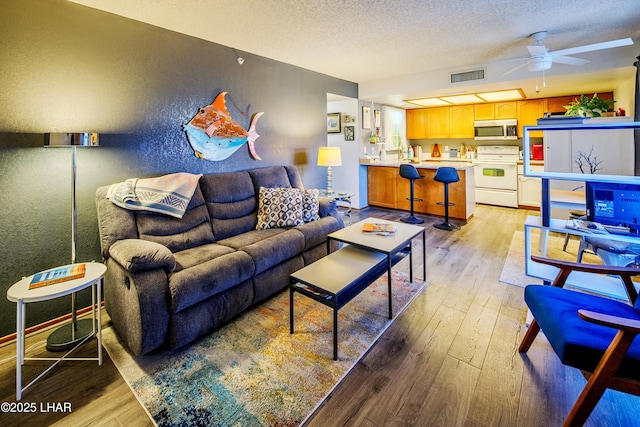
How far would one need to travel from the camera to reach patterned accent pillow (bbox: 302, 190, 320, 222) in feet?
11.3

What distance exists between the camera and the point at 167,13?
2.60 m

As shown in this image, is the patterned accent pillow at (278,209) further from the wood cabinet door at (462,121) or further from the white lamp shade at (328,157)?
the wood cabinet door at (462,121)

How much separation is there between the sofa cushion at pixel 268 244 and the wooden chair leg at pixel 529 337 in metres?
1.89

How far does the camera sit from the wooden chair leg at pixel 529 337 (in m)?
1.91

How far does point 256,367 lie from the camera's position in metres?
1.91

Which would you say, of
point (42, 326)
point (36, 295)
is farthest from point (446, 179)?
point (42, 326)

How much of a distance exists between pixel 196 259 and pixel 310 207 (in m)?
1.46

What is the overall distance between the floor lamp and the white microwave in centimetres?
666

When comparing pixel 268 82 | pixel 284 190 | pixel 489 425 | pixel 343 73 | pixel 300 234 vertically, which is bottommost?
pixel 489 425

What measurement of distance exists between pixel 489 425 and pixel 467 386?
25 centimetres

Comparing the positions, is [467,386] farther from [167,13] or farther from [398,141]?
[398,141]

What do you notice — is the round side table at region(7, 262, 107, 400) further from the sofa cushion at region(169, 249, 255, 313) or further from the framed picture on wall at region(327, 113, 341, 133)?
the framed picture on wall at region(327, 113, 341, 133)

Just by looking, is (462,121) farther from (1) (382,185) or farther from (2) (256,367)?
(2) (256,367)

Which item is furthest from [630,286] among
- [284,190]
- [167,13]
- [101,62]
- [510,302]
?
[101,62]
